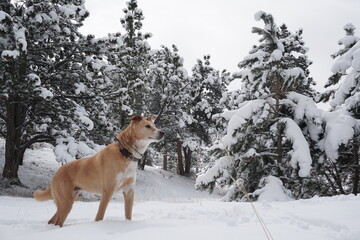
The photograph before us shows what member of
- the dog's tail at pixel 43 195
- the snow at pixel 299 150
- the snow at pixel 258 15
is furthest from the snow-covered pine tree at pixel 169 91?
the dog's tail at pixel 43 195

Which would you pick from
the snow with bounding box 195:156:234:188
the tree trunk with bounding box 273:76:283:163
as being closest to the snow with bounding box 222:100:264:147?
the snow with bounding box 195:156:234:188

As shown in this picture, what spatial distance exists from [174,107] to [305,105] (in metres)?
16.3

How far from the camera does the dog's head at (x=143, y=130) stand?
482 cm

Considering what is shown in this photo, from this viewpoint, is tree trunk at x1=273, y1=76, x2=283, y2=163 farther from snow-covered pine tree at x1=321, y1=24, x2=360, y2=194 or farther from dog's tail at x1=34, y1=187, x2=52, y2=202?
dog's tail at x1=34, y1=187, x2=52, y2=202

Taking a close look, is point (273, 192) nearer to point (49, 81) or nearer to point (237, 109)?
point (237, 109)

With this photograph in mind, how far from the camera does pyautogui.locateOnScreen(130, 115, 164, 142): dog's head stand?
482 cm

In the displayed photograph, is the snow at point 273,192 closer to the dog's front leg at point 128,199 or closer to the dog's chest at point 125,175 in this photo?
the dog's front leg at point 128,199

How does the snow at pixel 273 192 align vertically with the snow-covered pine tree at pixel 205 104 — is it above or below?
below

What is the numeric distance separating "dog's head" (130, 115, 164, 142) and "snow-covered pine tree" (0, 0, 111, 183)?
5.63 metres

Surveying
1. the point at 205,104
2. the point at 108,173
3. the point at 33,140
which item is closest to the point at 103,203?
the point at 108,173

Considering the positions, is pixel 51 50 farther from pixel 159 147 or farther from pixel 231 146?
pixel 159 147

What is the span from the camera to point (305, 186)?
28.2ft

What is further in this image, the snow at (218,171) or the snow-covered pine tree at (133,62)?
the snow-covered pine tree at (133,62)

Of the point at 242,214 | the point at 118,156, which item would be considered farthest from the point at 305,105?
the point at 118,156
